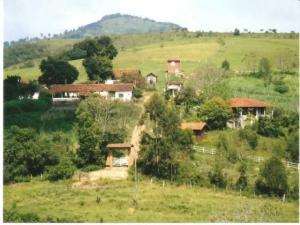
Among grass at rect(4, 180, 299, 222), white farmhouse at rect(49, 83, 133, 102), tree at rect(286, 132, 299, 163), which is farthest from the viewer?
white farmhouse at rect(49, 83, 133, 102)

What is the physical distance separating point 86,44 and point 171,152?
109ft

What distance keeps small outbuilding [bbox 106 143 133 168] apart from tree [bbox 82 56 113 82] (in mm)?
18604

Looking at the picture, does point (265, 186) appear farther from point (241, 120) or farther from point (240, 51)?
point (240, 51)

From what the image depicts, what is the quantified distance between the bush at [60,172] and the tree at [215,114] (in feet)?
37.5

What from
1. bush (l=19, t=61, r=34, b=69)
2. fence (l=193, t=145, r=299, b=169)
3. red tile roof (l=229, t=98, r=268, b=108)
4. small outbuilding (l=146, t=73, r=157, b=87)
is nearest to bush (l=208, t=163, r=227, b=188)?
fence (l=193, t=145, r=299, b=169)

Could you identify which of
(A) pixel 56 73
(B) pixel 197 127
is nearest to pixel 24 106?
(A) pixel 56 73

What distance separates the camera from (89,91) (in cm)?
4966

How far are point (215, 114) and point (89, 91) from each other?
478 inches

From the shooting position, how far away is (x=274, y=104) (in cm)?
4741

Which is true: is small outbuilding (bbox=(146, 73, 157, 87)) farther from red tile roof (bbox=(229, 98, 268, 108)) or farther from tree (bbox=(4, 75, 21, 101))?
tree (bbox=(4, 75, 21, 101))

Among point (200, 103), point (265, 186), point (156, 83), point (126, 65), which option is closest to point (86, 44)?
point (126, 65)

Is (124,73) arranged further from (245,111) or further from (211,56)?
(211,56)

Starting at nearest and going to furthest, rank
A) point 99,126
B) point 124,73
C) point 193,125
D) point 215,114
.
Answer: point 99,126, point 193,125, point 215,114, point 124,73

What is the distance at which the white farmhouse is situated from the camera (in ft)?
162
